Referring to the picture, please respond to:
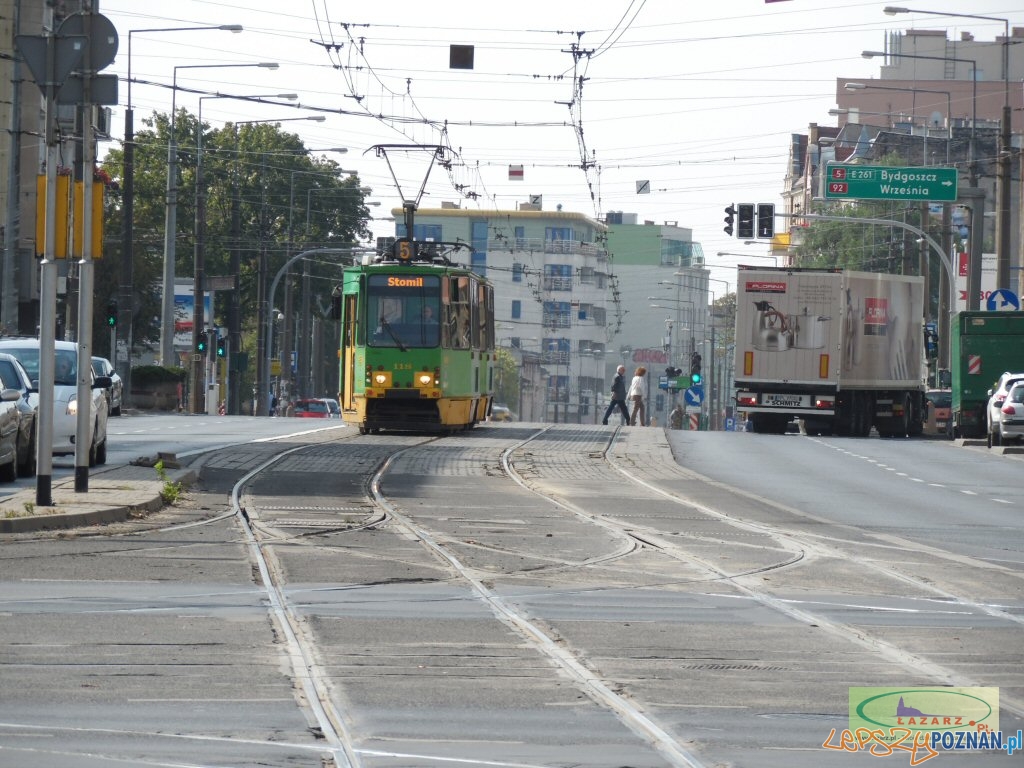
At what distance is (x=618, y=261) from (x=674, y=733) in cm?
16241

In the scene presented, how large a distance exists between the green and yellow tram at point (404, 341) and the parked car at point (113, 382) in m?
4.45

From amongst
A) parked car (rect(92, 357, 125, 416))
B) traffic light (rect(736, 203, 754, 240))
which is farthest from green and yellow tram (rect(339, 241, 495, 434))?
traffic light (rect(736, 203, 754, 240))

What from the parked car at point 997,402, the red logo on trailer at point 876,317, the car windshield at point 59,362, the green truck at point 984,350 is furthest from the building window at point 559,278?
the car windshield at point 59,362

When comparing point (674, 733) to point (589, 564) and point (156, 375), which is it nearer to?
point (589, 564)

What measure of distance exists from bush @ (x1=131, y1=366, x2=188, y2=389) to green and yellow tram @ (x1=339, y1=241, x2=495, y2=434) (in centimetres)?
2420

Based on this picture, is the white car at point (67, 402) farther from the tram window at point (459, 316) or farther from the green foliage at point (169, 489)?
the tram window at point (459, 316)

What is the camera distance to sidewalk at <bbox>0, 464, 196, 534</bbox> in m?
15.1

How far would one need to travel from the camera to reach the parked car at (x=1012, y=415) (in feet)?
124

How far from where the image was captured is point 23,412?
2148cm

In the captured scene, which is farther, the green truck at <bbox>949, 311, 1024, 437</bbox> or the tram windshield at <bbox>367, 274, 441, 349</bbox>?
the green truck at <bbox>949, 311, 1024, 437</bbox>

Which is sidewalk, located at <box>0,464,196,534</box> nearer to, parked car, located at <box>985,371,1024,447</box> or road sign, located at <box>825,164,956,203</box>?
parked car, located at <box>985,371,1024,447</box>

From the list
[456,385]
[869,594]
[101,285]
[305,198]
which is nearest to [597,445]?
[456,385]

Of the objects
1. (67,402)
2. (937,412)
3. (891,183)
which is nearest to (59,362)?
(67,402)

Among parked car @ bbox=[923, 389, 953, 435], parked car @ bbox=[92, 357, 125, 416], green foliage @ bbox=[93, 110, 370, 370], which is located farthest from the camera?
green foliage @ bbox=[93, 110, 370, 370]
